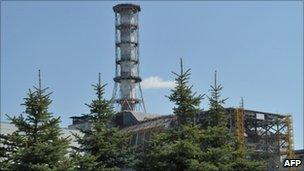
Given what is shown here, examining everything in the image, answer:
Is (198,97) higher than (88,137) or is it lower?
higher

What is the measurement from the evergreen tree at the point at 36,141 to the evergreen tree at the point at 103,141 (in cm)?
206

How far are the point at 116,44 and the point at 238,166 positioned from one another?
224 ft

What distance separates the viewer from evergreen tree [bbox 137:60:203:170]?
3431 cm

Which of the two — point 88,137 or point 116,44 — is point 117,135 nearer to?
point 88,137

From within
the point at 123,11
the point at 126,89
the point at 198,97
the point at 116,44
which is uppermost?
the point at 123,11

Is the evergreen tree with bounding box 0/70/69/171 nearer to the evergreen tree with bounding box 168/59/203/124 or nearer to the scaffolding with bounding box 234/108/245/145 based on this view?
the evergreen tree with bounding box 168/59/203/124

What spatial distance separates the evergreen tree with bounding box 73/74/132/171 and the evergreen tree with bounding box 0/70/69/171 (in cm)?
206

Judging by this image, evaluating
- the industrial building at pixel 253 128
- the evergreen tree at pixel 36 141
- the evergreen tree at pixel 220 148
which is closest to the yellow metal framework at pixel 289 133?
the industrial building at pixel 253 128

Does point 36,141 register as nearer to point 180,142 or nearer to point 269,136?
point 180,142

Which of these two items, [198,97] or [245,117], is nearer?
[198,97]

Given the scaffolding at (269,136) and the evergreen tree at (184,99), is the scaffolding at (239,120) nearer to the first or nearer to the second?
the scaffolding at (269,136)

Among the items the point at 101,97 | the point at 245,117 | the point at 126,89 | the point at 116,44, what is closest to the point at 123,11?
the point at 116,44

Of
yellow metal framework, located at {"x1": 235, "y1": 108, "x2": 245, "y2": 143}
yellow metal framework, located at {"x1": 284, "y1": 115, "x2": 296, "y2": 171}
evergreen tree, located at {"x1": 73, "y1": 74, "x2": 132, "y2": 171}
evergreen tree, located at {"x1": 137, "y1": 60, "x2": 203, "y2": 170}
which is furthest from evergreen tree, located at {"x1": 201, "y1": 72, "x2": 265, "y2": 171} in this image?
yellow metal framework, located at {"x1": 284, "y1": 115, "x2": 296, "y2": 171}

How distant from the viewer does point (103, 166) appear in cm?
3394
